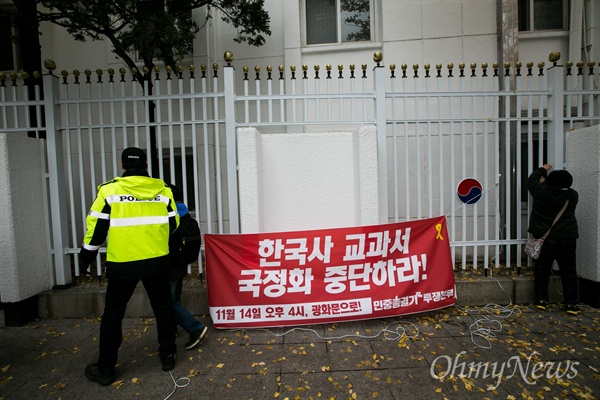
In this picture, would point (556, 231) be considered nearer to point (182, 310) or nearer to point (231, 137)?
point (231, 137)

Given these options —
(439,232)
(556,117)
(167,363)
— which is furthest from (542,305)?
(167,363)

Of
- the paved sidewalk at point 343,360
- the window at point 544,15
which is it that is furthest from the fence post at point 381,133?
the window at point 544,15

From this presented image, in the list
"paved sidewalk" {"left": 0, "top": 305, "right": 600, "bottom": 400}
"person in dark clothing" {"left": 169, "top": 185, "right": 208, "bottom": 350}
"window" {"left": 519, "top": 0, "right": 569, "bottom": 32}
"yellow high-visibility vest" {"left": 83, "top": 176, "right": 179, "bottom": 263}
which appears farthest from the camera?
"window" {"left": 519, "top": 0, "right": 569, "bottom": 32}

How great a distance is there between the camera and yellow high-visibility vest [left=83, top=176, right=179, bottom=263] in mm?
2992

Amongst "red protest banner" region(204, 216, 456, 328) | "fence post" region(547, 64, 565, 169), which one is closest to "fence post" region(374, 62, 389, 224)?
"red protest banner" region(204, 216, 456, 328)

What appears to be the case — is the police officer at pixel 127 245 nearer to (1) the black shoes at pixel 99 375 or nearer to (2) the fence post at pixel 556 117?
(1) the black shoes at pixel 99 375

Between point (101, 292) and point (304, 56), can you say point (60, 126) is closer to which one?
point (101, 292)

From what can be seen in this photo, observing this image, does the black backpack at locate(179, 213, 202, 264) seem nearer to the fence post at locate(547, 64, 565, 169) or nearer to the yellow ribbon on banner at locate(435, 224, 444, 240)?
the yellow ribbon on banner at locate(435, 224, 444, 240)

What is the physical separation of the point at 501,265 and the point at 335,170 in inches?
121

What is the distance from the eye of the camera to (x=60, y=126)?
15.0ft

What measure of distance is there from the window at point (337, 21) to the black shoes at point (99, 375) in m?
6.57

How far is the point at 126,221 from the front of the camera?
3.01 metres

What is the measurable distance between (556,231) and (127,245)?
495 centimetres

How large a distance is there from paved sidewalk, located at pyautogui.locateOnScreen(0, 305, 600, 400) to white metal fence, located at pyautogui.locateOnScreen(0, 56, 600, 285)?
38.8 inches
